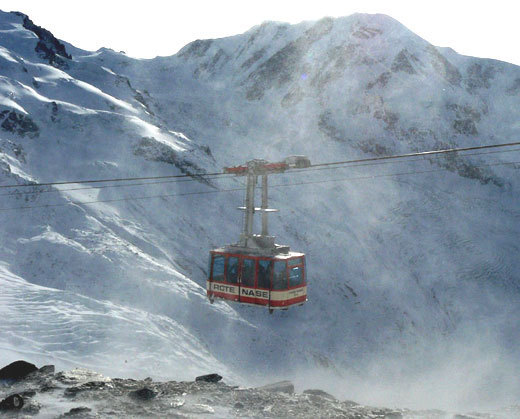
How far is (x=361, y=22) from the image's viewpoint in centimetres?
10500

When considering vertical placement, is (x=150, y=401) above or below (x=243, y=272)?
below

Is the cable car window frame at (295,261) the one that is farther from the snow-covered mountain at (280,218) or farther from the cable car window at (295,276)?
the snow-covered mountain at (280,218)

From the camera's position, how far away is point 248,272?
15.1 m

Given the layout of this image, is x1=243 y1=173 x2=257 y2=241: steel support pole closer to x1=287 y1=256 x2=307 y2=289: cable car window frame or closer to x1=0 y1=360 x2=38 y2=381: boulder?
x1=287 y1=256 x2=307 y2=289: cable car window frame

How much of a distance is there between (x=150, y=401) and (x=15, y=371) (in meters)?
4.40

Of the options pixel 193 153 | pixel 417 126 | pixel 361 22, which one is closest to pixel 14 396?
pixel 193 153

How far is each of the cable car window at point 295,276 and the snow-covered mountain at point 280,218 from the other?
25.6 feet

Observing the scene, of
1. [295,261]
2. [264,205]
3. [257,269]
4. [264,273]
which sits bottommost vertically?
[264,273]

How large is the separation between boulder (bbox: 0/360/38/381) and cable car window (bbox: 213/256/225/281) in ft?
19.5

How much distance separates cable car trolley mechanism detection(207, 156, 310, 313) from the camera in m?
14.6

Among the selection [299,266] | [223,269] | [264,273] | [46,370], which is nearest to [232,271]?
[223,269]

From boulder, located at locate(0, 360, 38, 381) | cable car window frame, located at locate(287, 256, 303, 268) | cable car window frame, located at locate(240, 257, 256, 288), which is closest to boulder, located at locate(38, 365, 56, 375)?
boulder, located at locate(0, 360, 38, 381)

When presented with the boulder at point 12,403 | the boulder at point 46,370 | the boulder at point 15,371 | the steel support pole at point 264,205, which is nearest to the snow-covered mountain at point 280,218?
the boulder at point 15,371

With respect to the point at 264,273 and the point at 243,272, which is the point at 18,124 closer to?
the point at 243,272
